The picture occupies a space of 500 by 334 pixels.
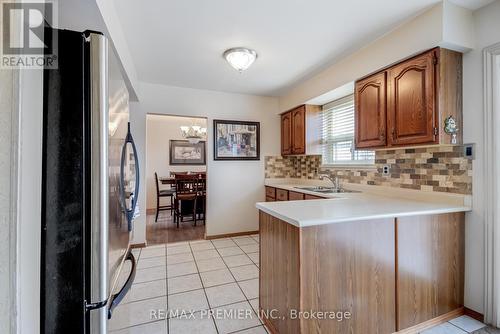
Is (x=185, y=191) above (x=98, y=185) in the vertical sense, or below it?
below

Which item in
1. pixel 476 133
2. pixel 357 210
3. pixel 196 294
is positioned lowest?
pixel 196 294

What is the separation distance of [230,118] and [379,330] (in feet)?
10.6

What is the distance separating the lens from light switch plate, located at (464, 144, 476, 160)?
1760mm

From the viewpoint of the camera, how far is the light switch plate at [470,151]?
1760 mm

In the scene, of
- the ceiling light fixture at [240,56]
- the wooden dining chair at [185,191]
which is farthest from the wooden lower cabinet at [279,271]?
the wooden dining chair at [185,191]

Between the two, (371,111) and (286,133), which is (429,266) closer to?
(371,111)

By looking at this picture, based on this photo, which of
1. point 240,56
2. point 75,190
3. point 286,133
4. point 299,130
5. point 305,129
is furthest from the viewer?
point 286,133

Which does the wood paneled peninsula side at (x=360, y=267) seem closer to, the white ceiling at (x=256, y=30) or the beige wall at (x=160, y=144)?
the white ceiling at (x=256, y=30)

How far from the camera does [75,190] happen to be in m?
0.82

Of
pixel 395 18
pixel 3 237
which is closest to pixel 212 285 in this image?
pixel 3 237

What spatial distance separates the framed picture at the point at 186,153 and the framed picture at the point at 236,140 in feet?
9.80

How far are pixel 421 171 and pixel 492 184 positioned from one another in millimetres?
492

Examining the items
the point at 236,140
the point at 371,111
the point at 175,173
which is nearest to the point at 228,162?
the point at 236,140

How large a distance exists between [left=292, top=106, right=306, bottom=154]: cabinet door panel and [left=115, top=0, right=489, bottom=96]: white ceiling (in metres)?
0.69
